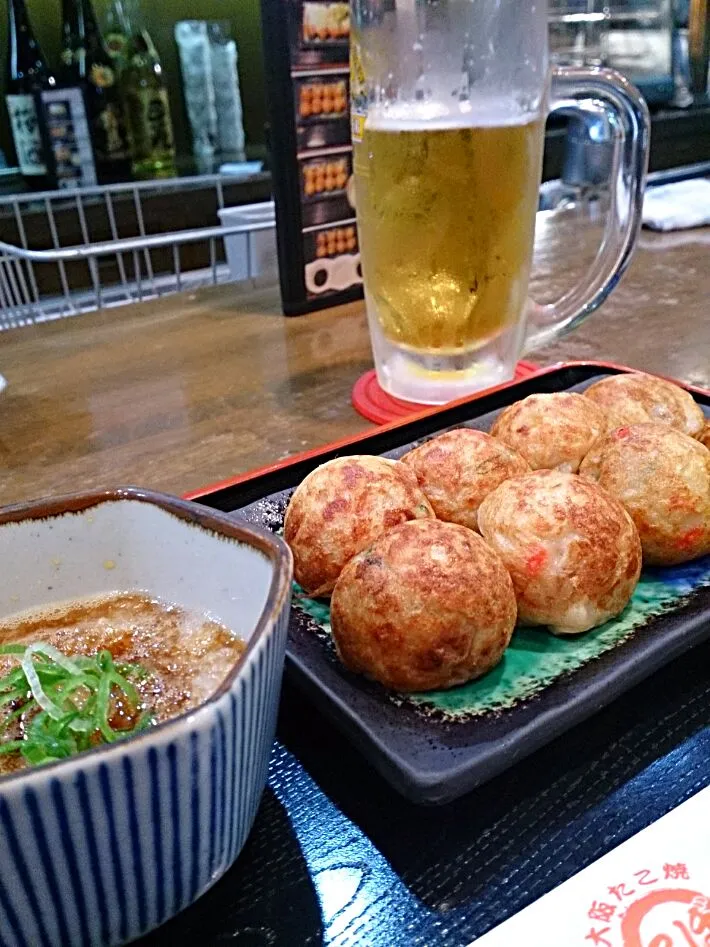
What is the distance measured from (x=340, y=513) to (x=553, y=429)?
223mm

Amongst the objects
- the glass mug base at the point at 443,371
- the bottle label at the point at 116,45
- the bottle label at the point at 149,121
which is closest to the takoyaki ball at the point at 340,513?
the glass mug base at the point at 443,371

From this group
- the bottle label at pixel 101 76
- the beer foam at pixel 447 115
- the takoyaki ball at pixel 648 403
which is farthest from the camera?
the bottle label at pixel 101 76

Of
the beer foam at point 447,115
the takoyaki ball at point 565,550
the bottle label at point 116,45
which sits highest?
the bottle label at point 116,45

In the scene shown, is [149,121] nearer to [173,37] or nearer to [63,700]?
[173,37]

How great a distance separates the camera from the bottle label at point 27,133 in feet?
7.85

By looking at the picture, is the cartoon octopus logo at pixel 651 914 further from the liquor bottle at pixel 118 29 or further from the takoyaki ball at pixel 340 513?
the liquor bottle at pixel 118 29

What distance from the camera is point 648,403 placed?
77cm

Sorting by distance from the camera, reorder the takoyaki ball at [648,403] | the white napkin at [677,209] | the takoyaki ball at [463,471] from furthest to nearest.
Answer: the white napkin at [677,209], the takoyaki ball at [648,403], the takoyaki ball at [463,471]

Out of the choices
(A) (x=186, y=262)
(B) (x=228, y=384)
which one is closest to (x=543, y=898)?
(B) (x=228, y=384)

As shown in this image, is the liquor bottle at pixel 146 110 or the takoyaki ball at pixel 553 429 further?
the liquor bottle at pixel 146 110

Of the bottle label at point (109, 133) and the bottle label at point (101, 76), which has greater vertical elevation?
the bottle label at point (101, 76)

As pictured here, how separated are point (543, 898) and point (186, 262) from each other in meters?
2.46

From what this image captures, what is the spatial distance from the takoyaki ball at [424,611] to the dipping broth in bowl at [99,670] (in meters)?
0.08

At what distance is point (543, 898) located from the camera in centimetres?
41
